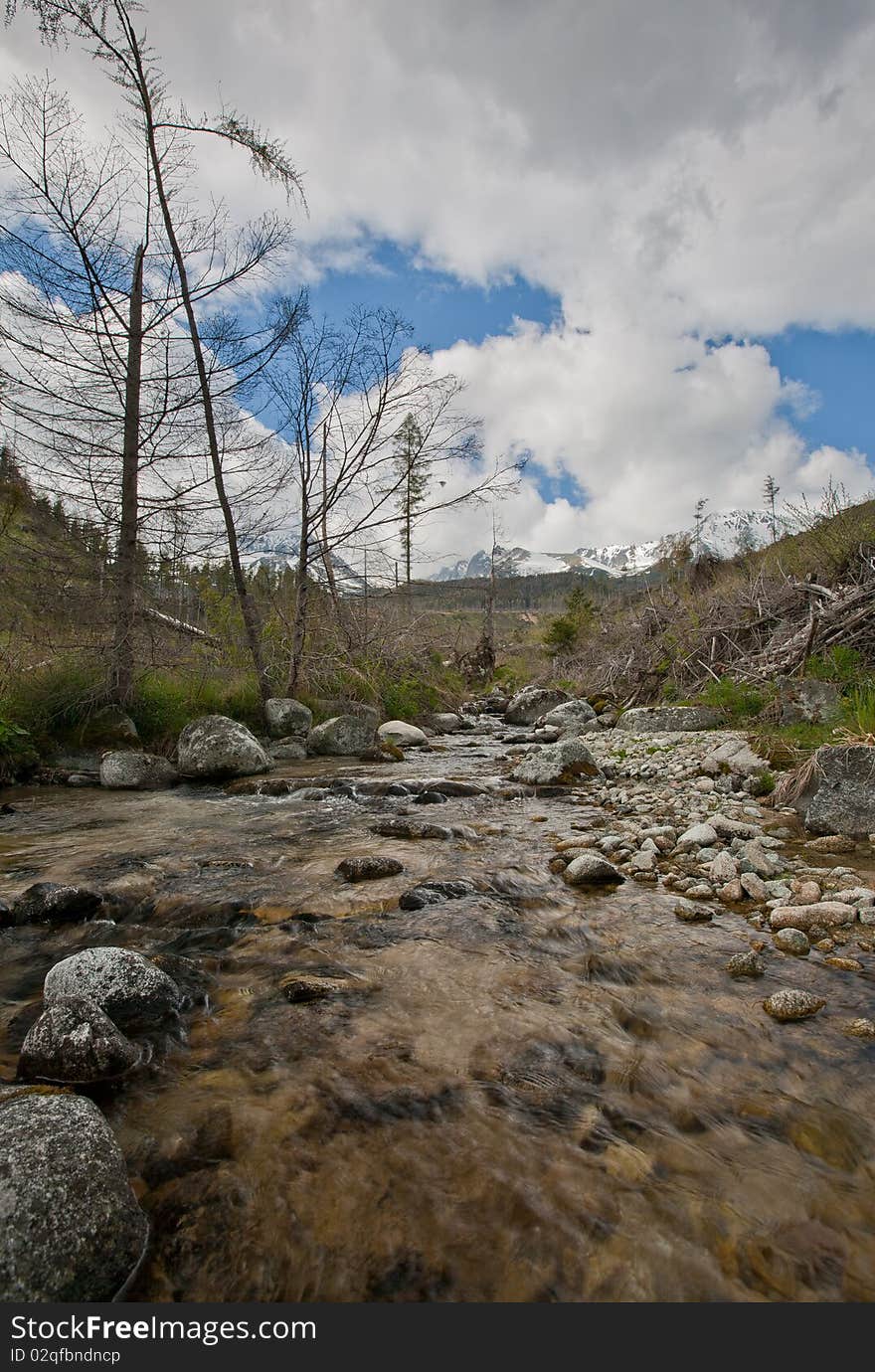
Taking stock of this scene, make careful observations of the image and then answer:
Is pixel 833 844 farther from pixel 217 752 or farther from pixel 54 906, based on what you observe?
pixel 217 752

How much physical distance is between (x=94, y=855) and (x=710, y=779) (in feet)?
18.5

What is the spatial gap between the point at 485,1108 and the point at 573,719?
10374 mm

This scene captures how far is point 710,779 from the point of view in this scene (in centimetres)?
597

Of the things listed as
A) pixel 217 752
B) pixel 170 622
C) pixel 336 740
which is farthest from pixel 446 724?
pixel 217 752

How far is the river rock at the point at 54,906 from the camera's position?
329 centimetres

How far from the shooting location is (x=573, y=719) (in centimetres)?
1189

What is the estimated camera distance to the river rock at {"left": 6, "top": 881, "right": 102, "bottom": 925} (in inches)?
129

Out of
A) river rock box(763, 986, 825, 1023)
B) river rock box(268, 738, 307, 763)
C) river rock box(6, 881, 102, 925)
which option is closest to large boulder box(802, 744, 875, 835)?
river rock box(763, 986, 825, 1023)

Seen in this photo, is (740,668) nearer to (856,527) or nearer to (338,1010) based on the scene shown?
(856,527)

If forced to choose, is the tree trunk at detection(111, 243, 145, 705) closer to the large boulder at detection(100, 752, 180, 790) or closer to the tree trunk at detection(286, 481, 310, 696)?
the large boulder at detection(100, 752, 180, 790)

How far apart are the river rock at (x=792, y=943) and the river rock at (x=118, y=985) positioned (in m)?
2.81

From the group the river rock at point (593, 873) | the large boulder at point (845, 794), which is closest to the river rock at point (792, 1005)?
the river rock at point (593, 873)

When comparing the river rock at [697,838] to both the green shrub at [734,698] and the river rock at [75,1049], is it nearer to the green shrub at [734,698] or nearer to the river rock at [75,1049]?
the river rock at [75,1049]

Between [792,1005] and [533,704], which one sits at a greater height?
[533,704]
